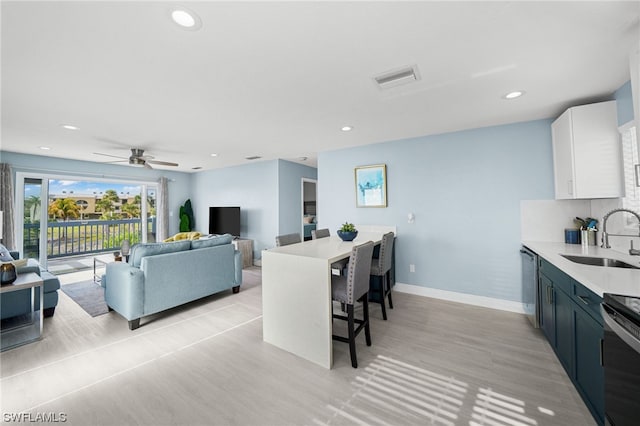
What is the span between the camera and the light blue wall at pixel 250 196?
19.0ft

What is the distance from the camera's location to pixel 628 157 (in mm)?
2230

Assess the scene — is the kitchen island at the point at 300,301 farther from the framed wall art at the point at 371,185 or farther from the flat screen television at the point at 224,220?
the flat screen television at the point at 224,220

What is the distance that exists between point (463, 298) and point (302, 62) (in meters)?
3.57

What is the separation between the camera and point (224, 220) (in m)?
6.31

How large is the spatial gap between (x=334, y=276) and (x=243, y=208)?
4423 millimetres

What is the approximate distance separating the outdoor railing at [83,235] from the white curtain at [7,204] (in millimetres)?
377

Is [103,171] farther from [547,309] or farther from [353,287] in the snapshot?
[547,309]

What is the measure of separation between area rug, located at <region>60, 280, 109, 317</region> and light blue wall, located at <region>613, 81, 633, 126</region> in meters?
6.06

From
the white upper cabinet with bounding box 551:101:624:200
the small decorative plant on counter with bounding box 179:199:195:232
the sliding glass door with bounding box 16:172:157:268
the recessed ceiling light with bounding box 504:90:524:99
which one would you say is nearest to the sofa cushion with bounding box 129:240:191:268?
the sliding glass door with bounding box 16:172:157:268

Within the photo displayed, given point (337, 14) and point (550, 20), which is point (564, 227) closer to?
point (550, 20)

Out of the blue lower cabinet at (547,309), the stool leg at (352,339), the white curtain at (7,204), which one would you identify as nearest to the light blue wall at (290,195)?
the stool leg at (352,339)

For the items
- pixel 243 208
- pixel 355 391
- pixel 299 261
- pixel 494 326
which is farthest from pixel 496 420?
pixel 243 208

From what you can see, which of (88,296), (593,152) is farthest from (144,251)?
(593,152)

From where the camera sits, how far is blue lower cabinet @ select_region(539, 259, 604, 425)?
1372mm
